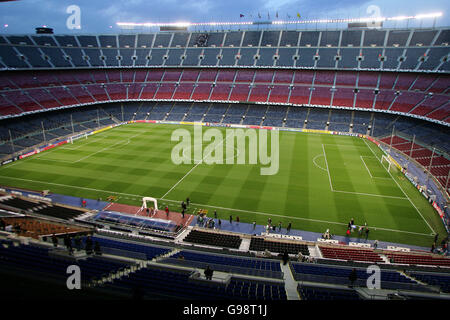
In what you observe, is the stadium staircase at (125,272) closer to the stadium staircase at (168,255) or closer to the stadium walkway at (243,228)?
the stadium staircase at (168,255)

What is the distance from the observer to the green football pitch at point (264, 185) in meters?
25.7

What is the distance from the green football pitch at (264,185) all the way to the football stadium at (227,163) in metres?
0.24

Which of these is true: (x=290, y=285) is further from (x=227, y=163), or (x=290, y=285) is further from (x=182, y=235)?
(x=227, y=163)

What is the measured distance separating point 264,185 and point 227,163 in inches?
307

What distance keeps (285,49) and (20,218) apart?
6759 centimetres

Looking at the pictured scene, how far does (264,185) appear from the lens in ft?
104

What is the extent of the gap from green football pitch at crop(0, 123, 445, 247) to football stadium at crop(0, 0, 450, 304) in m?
0.24

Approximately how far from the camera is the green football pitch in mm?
25656

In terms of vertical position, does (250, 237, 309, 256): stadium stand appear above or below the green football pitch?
below

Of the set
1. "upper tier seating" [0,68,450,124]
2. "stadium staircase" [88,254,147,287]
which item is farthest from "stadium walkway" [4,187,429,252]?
"upper tier seating" [0,68,450,124]

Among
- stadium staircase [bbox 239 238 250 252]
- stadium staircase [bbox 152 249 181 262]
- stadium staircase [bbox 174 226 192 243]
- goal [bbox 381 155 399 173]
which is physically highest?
goal [bbox 381 155 399 173]

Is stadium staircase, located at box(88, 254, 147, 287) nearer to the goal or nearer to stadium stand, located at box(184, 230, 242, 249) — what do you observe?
stadium stand, located at box(184, 230, 242, 249)

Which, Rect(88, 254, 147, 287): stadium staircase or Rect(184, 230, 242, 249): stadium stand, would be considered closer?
Rect(88, 254, 147, 287): stadium staircase

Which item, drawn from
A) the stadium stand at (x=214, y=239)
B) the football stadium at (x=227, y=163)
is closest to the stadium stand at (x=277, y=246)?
the football stadium at (x=227, y=163)
